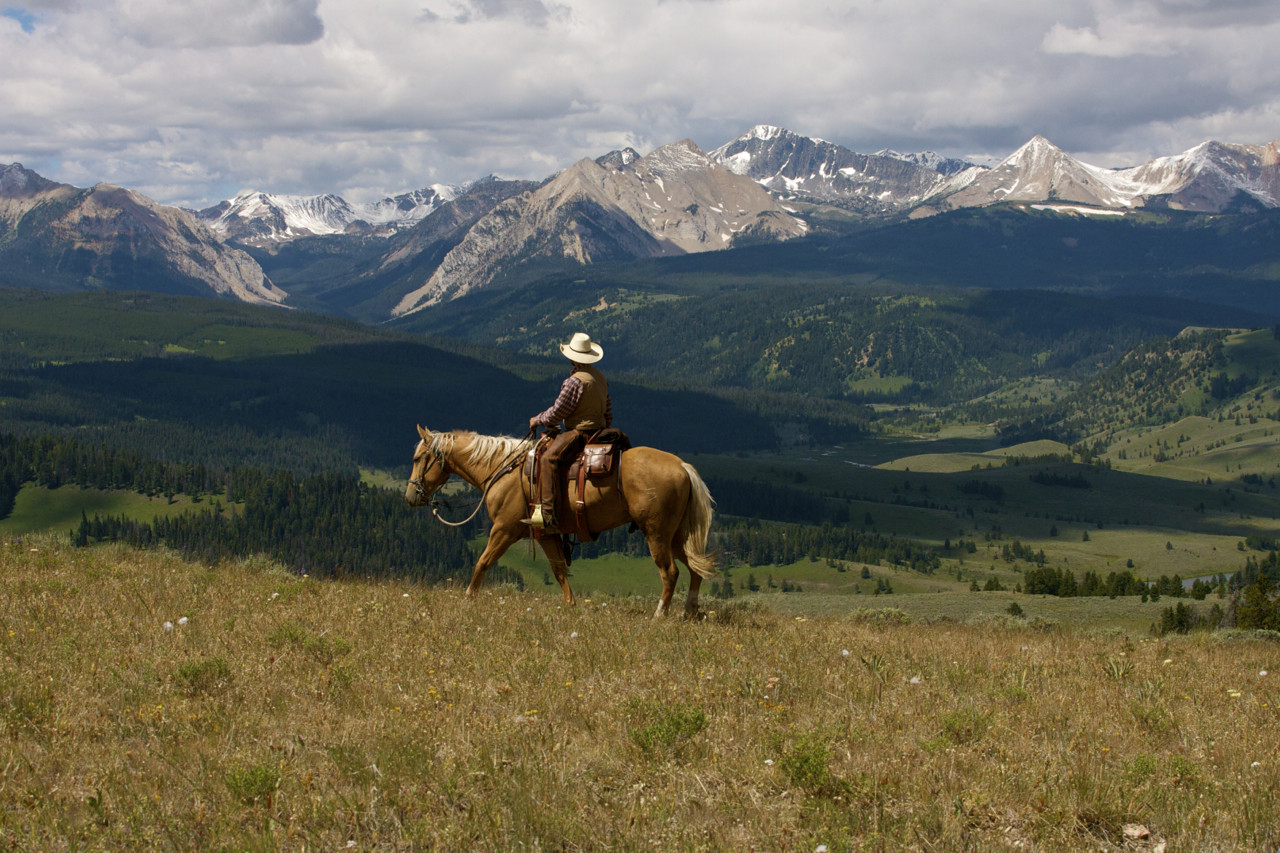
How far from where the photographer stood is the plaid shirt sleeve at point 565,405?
813 inches

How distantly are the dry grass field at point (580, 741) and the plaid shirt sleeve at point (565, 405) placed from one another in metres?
5.55

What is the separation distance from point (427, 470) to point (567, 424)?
16.3 feet

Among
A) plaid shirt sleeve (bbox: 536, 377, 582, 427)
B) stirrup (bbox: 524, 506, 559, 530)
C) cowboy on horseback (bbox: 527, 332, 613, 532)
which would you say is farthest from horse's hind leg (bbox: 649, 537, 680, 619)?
plaid shirt sleeve (bbox: 536, 377, 582, 427)

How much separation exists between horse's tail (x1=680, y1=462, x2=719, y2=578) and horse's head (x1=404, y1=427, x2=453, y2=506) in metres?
7.19

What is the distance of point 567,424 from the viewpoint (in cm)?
2145

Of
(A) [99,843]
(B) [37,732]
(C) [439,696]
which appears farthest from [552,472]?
(A) [99,843]

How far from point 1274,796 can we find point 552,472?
576 inches

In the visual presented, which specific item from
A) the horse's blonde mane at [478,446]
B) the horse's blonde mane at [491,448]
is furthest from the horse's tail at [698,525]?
the horse's blonde mane at [491,448]

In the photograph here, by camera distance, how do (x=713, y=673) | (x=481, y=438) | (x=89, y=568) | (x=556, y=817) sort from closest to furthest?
(x=556, y=817) < (x=713, y=673) < (x=89, y=568) < (x=481, y=438)

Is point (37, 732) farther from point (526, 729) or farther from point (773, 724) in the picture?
point (773, 724)

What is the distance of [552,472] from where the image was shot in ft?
68.7

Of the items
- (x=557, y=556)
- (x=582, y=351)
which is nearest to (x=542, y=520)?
(x=557, y=556)

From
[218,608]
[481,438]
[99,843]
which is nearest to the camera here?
[99,843]

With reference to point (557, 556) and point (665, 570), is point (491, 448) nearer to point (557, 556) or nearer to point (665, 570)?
point (557, 556)
